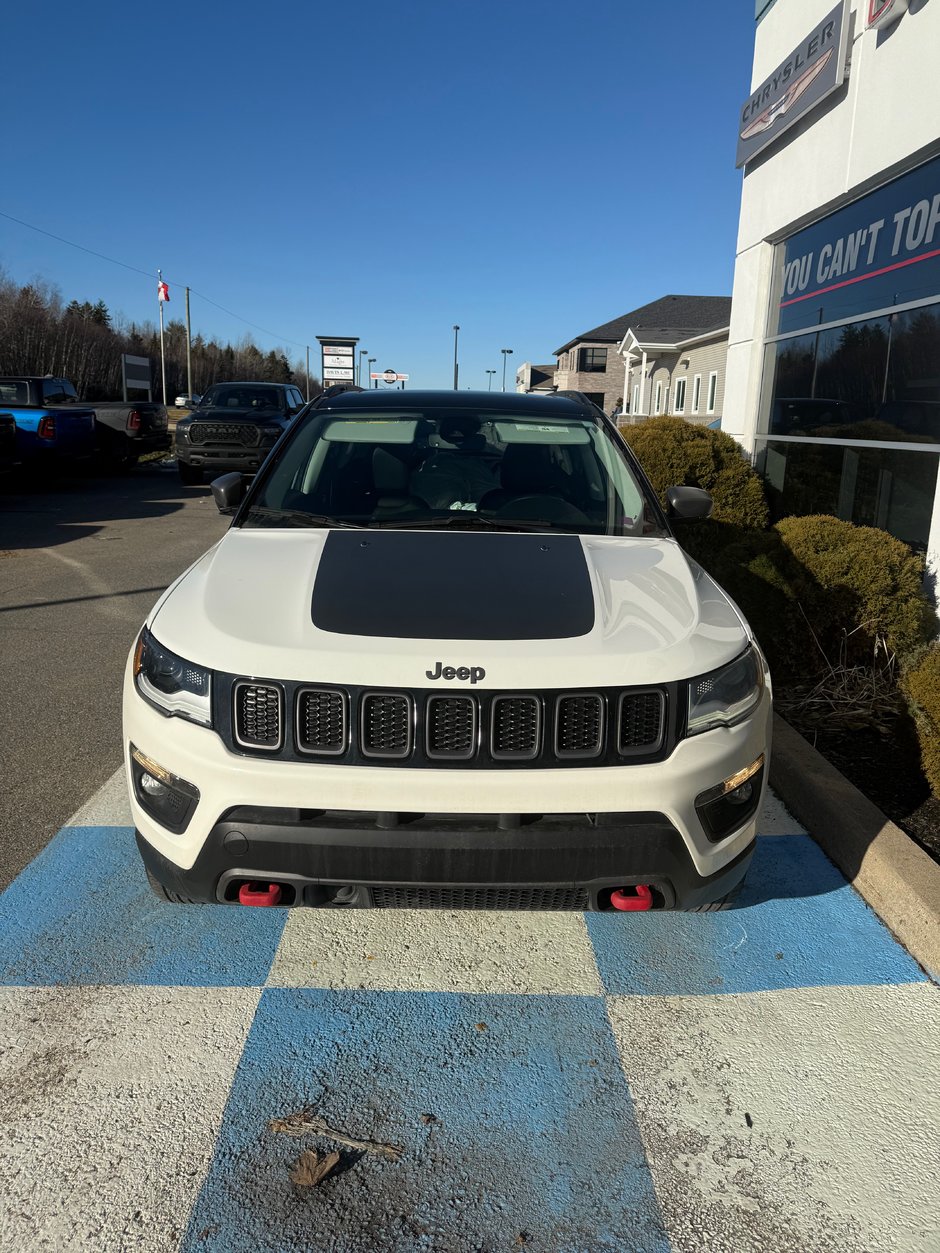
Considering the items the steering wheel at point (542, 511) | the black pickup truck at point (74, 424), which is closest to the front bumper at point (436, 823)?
the steering wheel at point (542, 511)

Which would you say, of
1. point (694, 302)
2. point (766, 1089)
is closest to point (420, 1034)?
point (766, 1089)

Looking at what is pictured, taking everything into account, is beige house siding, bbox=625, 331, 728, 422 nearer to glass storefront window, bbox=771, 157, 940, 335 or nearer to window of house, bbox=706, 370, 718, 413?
window of house, bbox=706, 370, 718, 413

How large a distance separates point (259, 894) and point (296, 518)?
1.60 m

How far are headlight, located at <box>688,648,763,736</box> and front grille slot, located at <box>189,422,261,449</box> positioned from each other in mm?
13831

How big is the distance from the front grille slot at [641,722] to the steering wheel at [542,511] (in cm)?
127

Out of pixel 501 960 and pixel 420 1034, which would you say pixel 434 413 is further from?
pixel 420 1034

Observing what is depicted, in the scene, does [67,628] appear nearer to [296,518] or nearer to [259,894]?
[296,518]

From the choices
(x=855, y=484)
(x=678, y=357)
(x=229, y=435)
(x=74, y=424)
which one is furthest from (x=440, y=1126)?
(x=678, y=357)

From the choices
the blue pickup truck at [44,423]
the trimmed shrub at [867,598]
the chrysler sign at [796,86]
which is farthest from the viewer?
the blue pickup truck at [44,423]

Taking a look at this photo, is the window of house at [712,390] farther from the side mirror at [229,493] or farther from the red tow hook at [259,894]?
the red tow hook at [259,894]

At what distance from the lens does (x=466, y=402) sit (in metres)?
4.30

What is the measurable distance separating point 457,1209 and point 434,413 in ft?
10.3

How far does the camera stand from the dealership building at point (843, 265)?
6.01 metres

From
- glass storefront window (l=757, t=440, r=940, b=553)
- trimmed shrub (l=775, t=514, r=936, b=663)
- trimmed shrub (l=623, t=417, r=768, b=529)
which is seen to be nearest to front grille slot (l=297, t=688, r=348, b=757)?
trimmed shrub (l=775, t=514, r=936, b=663)
